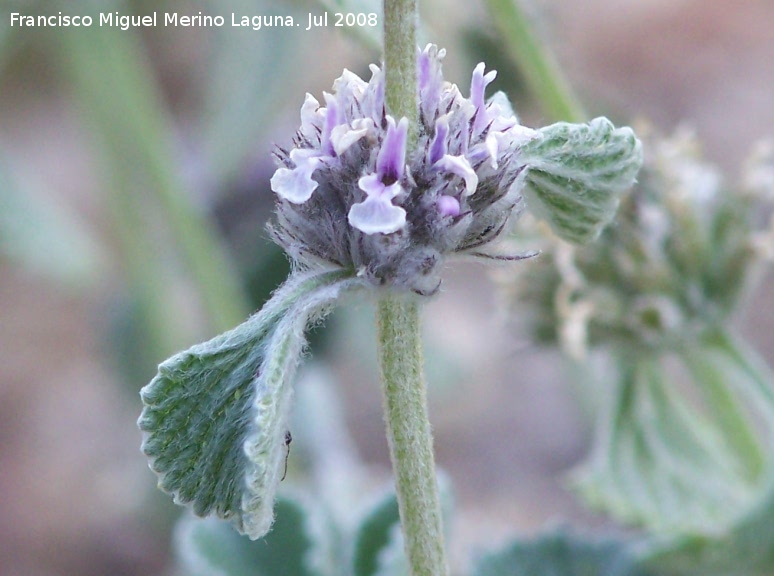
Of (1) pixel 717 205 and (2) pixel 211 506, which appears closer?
(2) pixel 211 506

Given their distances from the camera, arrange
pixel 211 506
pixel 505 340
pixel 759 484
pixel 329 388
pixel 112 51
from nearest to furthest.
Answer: pixel 211 506 < pixel 759 484 < pixel 112 51 < pixel 329 388 < pixel 505 340

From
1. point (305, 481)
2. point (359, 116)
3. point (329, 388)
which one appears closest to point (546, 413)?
point (329, 388)

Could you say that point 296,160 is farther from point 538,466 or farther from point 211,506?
point 538,466

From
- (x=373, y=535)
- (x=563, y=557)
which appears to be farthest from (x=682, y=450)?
(x=373, y=535)

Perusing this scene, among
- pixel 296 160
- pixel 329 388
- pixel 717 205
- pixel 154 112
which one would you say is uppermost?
pixel 154 112

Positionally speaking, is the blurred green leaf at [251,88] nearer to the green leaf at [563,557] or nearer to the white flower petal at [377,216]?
the green leaf at [563,557]

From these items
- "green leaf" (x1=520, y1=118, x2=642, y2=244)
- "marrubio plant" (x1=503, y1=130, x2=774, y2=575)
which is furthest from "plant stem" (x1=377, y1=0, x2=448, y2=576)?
"marrubio plant" (x1=503, y1=130, x2=774, y2=575)

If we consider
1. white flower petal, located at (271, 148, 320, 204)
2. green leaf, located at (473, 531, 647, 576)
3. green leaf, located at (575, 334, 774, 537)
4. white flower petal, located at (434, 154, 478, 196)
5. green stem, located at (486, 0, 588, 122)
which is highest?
green stem, located at (486, 0, 588, 122)

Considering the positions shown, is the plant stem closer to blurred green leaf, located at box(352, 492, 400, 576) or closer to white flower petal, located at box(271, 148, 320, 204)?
white flower petal, located at box(271, 148, 320, 204)
